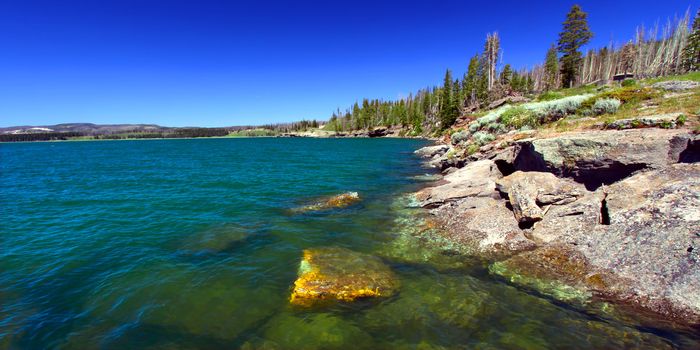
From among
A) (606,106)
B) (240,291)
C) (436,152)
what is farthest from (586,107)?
(240,291)

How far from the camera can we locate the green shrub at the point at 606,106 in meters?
19.5

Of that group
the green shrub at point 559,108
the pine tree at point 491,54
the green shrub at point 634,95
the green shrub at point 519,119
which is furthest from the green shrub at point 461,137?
the pine tree at point 491,54

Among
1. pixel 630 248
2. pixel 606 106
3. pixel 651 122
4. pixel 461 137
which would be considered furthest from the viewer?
pixel 461 137

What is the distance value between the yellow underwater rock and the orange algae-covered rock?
7603 mm

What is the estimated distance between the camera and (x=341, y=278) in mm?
9633

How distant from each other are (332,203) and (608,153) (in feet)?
47.8

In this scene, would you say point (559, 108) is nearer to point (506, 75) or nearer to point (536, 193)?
point (536, 193)

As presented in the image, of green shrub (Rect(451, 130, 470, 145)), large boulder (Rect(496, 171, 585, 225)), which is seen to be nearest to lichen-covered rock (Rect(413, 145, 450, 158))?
green shrub (Rect(451, 130, 470, 145))

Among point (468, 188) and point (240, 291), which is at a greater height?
point (468, 188)

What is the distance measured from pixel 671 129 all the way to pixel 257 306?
17888mm

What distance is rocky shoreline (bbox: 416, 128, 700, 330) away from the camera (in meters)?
8.10

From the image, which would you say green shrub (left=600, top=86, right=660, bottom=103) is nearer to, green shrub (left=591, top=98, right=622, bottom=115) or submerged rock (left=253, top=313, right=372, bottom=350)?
Result: green shrub (left=591, top=98, right=622, bottom=115)

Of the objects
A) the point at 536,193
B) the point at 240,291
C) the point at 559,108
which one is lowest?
the point at 240,291

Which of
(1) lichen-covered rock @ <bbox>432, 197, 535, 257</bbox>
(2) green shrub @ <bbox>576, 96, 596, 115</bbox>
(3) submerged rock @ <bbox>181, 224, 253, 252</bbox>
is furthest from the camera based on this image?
(2) green shrub @ <bbox>576, 96, 596, 115</bbox>
